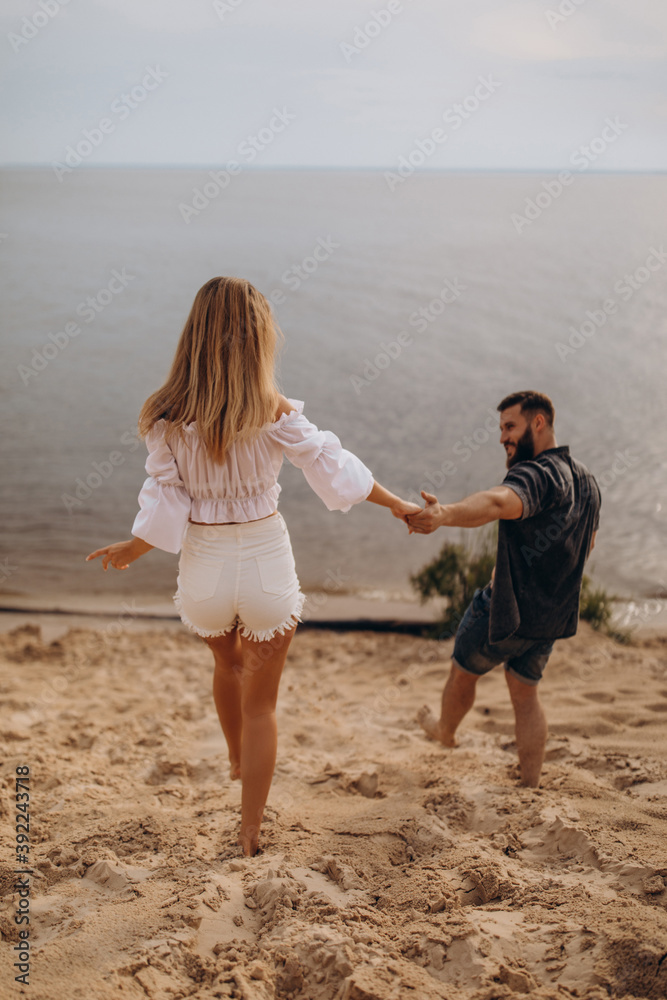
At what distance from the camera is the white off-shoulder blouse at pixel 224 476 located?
2.55 metres

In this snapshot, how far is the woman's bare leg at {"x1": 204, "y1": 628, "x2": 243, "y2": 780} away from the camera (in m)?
2.85

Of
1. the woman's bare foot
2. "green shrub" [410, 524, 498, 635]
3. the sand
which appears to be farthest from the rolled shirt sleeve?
"green shrub" [410, 524, 498, 635]

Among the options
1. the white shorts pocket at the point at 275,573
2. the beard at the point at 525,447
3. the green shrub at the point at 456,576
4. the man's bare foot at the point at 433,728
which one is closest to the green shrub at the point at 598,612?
the green shrub at the point at 456,576

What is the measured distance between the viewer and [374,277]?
2105 centimetres

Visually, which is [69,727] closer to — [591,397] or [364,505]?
[364,505]

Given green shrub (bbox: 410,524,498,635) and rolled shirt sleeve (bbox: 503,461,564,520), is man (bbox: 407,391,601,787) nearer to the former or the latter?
rolled shirt sleeve (bbox: 503,461,564,520)

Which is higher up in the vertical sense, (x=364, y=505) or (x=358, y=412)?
(x=358, y=412)

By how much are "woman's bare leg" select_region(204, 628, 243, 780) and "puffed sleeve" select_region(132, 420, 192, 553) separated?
0.48 meters

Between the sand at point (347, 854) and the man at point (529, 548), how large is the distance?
44 centimetres

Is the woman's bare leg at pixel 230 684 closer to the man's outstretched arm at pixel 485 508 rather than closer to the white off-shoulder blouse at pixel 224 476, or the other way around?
the white off-shoulder blouse at pixel 224 476

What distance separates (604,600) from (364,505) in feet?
12.1

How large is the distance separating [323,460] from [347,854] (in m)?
1.40

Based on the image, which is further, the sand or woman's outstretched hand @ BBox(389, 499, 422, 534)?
woman's outstretched hand @ BBox(389, 499, 422, 534)

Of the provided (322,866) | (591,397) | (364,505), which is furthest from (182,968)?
(591,397)
